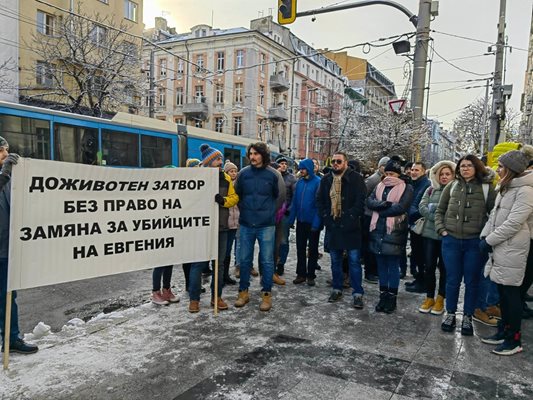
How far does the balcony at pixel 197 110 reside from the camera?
46031mm

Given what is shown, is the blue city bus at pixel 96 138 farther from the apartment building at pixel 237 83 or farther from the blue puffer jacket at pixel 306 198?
the apartment building at pixel 237 83

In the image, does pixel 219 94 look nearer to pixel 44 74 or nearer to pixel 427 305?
pixel 44 74

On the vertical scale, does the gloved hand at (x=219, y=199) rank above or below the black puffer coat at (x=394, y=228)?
above

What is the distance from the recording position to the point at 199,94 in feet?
157

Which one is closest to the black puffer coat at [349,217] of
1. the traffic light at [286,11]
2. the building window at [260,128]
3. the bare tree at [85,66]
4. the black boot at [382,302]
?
the black boot at [382,302]

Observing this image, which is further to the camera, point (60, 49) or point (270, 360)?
point (60, 49)

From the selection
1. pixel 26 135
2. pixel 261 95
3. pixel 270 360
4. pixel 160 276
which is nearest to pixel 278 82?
pixel 261 95

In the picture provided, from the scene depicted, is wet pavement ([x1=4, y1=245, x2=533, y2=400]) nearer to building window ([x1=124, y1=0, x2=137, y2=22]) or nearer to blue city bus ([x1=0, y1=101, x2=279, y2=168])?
blue city bus ([x1=0, y1=101, x2=279, y2=168])

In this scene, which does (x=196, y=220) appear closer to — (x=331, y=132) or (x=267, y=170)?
(x=267, y=170)

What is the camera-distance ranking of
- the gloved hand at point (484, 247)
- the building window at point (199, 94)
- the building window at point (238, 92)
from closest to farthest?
the gloved hand at point (484, 247), the building window at point (238, 92), the building window at point (199, 94)

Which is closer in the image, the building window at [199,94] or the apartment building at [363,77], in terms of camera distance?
the building window at [199,94]

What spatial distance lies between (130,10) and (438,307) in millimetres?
33353

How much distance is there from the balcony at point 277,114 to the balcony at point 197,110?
732 centimetres

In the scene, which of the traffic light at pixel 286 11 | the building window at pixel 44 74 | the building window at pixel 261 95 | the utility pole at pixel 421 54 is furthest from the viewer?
the building window at pixel 261 95
